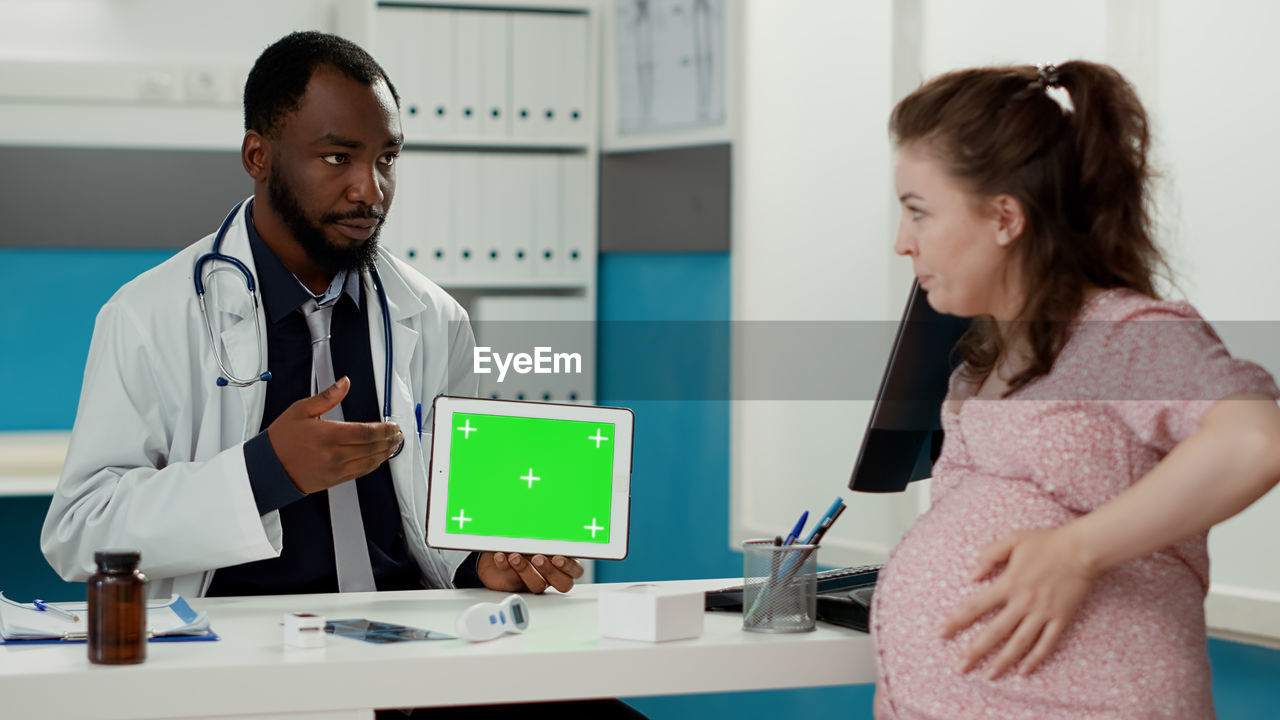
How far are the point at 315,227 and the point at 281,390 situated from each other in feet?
0.72

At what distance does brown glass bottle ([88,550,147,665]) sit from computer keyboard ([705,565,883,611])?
57 centimetres

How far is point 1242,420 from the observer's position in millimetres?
906

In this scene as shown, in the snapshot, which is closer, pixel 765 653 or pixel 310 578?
pixel 765 653

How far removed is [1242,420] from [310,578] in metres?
1.08

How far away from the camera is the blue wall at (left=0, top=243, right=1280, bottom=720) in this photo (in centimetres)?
282

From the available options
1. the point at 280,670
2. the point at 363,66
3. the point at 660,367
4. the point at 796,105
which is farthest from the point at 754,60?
the point at 280,670

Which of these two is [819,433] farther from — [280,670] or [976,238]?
[280,670]

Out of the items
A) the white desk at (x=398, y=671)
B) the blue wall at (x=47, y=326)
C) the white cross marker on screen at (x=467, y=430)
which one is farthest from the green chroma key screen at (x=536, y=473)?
the blue wall at (x=47, y=326)

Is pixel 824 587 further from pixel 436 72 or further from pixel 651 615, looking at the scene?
pixel 436 72

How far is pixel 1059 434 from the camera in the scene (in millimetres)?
999

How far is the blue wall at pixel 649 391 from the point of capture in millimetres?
2824

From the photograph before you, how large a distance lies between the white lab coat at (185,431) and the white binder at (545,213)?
1334 millimetres

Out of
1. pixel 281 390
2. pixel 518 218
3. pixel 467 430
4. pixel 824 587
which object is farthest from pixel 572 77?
pixel 824 587

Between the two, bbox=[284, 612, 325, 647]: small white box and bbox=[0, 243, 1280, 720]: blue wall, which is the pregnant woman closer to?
bbox=[284, 612, 325, 647]: small white box
